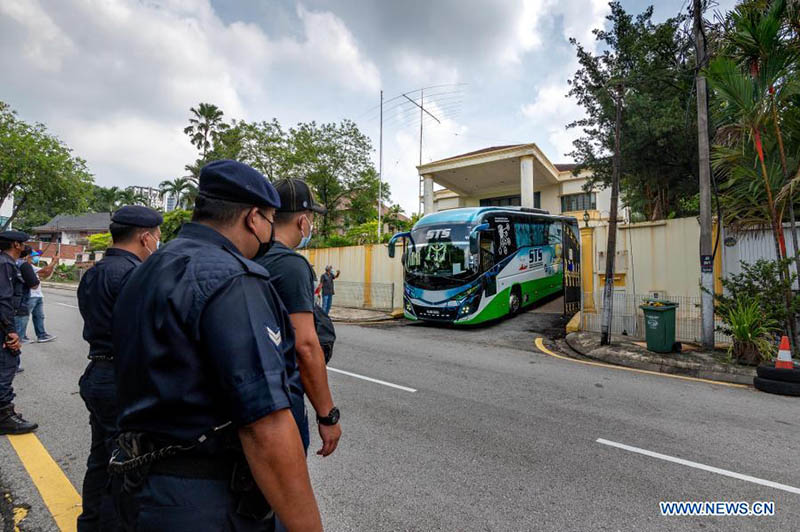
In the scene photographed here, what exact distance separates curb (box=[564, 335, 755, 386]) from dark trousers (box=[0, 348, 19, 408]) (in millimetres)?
8812

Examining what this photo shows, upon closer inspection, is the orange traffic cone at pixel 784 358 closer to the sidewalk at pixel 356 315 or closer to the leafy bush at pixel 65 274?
the sidewalk at pixel 356 315

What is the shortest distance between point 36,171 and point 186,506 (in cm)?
3422

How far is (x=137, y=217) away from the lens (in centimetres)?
274

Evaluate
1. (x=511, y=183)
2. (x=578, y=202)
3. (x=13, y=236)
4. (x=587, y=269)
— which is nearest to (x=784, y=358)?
(x=587, y=269)

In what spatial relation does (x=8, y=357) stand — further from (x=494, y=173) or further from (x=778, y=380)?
(x=494, y=173)

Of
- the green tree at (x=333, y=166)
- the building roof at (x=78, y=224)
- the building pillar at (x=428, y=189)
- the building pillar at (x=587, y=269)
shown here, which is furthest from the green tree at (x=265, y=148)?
the building roof at (x=78, y=224)

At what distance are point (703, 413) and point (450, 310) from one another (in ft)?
22.1

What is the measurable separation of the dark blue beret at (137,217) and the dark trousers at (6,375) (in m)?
2.54

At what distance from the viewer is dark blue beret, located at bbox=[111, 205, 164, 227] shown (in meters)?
2.70

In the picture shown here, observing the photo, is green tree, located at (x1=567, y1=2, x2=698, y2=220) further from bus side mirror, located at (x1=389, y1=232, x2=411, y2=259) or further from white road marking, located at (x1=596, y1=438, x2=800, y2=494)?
white road marking, located at (x1=596, y1=438, x2=800, y2=494)

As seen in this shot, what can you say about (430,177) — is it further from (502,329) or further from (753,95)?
(753,95)

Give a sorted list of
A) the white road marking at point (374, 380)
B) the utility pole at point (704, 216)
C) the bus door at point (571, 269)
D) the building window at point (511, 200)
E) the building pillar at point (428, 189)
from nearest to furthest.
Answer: the white road marking at point (374, 380)
the utility pole at point (704, 216)
the bus door at point (571, 269)
the building pillar at point (428, 189)
the building window at point (511, 200)

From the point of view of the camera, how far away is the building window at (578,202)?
25.1 m

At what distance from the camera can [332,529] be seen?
2.55 metres
